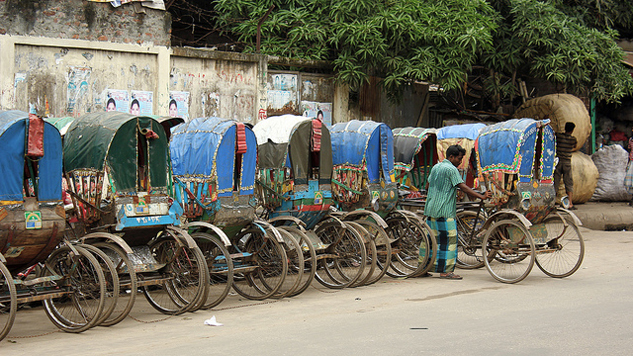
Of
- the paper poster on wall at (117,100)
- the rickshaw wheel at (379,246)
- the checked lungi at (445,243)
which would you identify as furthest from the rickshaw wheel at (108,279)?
the paper poster on wall at (117,100)

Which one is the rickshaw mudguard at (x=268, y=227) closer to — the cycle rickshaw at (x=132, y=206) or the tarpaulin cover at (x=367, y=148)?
the cycle rickshaw at (x=132, y=206)

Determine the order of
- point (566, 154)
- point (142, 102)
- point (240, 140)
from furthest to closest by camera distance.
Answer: point (566, 154) → point (142, 102) → point (240, 140)

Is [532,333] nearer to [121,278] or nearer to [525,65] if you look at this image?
[121,278]

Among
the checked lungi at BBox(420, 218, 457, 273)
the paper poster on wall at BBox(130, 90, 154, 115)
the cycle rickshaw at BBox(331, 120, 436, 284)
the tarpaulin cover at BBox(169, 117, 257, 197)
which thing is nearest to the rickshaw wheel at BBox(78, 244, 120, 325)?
the tarpaulin cover at BBox(169, 117, 257, 197)

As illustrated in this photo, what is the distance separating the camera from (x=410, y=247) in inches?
385

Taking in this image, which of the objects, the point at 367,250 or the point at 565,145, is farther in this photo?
the point at 565,145

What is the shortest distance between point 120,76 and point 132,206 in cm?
580

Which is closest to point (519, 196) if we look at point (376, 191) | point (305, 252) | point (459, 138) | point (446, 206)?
point (446, 206)

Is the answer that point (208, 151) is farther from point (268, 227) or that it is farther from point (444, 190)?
point (444, 190)

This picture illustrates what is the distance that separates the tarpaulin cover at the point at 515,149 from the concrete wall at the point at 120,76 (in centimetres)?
524

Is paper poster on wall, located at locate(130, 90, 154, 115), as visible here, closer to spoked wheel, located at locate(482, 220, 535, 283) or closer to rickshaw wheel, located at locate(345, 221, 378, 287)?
rickshaw wheel, located at locate(345, 221, 378, 287)

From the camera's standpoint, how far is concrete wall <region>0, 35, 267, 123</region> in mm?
11344

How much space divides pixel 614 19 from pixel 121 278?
52.8ft

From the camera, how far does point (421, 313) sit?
7168mm
